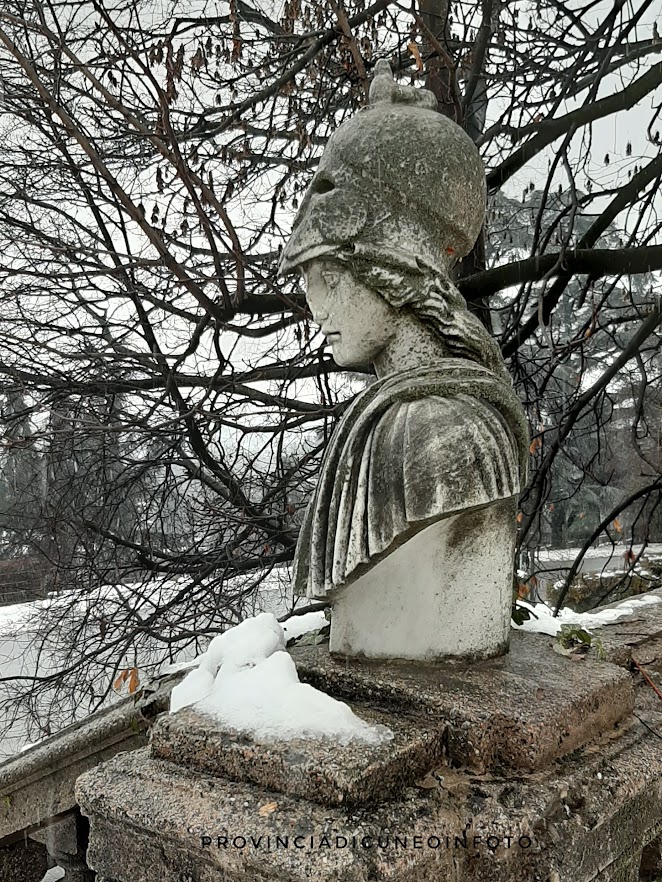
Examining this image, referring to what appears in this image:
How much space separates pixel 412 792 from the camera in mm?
1414

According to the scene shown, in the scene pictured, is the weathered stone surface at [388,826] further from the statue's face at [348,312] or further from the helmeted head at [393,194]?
the helmeted head at [393,194]

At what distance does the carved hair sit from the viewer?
75.2 inches

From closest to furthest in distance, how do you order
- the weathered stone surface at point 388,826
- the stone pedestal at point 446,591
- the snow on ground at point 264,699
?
the weathered stone surface at point 388,826 < the snow on ground at point 264,699 < the stone pedestal at point 446,591

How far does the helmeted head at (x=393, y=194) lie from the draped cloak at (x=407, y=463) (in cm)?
36

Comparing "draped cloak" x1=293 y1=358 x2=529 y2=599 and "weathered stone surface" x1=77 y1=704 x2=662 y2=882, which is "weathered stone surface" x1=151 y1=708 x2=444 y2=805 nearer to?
"weathered stone surface" x1=77 y1=704 x2=662 y2=882

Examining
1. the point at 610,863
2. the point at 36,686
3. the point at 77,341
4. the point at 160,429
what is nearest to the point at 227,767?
the point at 610,863

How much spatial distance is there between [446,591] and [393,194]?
1.08 meters

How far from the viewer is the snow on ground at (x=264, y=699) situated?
4.81 feet

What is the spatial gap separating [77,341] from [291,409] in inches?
66.3

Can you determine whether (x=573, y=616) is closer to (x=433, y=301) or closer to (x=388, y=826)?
(x=433, y=301)

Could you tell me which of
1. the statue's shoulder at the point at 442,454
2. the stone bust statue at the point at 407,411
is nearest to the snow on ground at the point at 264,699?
the stone bust statue at the point at 407,411

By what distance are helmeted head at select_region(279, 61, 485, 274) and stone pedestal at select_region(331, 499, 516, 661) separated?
2.40ft

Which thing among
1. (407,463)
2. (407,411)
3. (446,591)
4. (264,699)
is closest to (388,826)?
(264,699)

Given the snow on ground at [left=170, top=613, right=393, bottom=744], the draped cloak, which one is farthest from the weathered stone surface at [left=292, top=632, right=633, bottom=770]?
the draped cloak
